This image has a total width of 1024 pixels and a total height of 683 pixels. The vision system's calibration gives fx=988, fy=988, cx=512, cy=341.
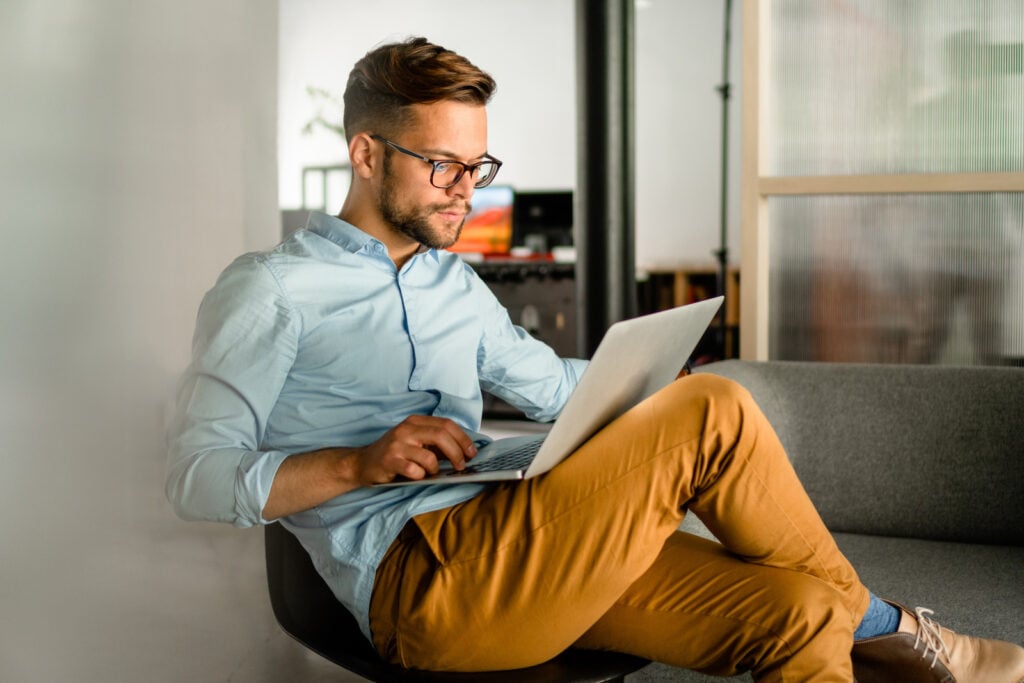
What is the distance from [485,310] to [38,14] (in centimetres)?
72

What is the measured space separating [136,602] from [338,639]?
11.6 inches

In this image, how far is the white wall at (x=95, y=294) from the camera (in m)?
1.14

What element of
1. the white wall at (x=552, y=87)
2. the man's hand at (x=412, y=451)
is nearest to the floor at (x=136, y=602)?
the man's hand at (x=412, y=451)

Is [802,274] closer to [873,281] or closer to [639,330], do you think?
[873,281]

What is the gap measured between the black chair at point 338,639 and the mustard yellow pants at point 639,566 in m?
0.02

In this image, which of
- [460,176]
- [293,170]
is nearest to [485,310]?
[460,176]

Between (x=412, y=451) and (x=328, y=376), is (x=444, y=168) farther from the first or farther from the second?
(x=412, y=451)

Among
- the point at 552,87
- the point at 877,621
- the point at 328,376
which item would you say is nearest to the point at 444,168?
the point at 328,376

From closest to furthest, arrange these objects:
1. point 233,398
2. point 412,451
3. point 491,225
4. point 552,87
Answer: point 412,451 < point 233,398 < point 491,225 < point 552,87

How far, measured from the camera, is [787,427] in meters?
2.05

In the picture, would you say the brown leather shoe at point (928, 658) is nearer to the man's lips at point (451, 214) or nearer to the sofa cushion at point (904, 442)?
the sofa cushion at point (904, 442)

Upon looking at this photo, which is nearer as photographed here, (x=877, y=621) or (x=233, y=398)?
(x=233, y=398)

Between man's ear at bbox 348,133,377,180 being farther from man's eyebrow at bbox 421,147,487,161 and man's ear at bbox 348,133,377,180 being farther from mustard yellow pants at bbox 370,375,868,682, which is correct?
mustard yellow pants at bbox 370,375,868,682

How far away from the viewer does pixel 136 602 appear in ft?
4.34
